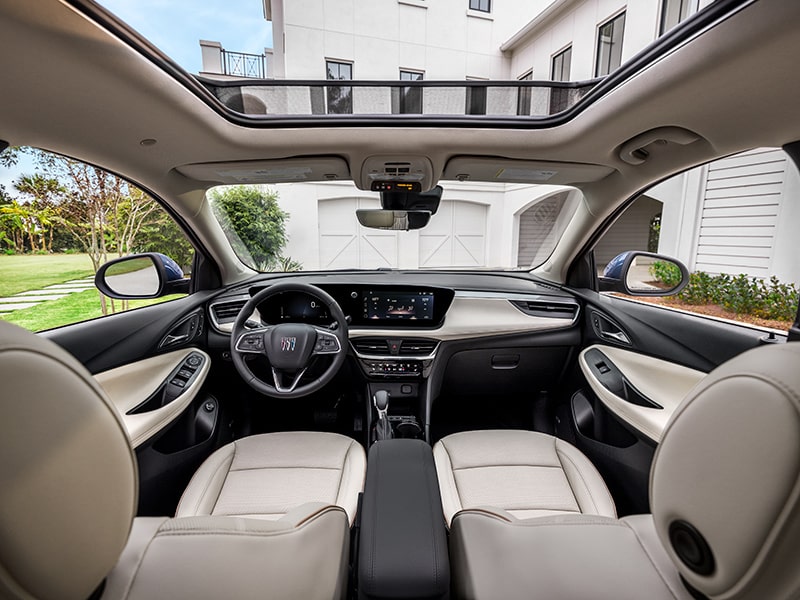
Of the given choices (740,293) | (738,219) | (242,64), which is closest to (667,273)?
(740,293)

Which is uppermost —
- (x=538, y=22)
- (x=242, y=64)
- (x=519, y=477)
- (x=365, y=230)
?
(x=538, y=22)

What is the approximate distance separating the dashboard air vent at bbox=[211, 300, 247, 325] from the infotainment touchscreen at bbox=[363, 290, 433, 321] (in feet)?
2.64

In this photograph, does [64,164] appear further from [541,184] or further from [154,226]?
[541,184]

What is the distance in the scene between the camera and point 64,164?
190cm

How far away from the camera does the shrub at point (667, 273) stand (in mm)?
2268

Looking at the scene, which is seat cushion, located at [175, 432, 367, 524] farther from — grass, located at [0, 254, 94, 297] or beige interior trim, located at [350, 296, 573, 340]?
grass, located at [0, 254, 94, 297]

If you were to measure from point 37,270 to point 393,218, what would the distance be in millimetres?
1885

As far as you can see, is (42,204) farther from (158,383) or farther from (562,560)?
(562,560)

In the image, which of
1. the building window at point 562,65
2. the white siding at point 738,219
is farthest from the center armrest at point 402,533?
the building window at point 562,65

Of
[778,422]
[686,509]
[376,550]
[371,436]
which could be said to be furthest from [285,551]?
[371,436]

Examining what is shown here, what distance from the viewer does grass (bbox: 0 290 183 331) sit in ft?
→ 6.03

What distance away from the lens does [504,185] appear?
277 centimetres

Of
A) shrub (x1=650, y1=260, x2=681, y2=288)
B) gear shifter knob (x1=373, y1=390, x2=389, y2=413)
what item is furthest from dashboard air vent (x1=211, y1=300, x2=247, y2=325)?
shrub (x1=650, y1=260, x2=681, y2=288)

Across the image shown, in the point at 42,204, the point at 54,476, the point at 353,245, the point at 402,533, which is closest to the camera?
the point at 54,476
